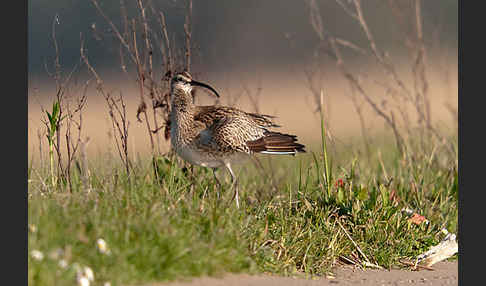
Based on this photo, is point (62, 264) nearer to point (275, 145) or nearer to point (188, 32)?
point (275, 145)

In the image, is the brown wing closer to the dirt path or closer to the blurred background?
the dirt path

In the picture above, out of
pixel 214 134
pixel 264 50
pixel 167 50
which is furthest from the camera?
pixel 264 50

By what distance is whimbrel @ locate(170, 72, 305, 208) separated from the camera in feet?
28.8

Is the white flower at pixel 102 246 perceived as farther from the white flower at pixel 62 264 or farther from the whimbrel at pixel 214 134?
the whimbrel at pixel 214 134

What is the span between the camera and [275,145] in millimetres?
9133

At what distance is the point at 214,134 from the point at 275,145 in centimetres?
79

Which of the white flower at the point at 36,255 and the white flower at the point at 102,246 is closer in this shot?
the white flower at the point at 36,255

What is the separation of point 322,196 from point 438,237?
4.56 ft

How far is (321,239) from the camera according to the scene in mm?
8070

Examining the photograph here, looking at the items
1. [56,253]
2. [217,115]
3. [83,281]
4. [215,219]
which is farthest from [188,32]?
[83,281]

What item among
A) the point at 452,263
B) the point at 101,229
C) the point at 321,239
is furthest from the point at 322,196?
the point at 101,229

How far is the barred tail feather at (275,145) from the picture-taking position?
9.05 m

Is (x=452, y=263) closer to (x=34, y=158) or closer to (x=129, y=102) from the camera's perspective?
(x=34, y=158)

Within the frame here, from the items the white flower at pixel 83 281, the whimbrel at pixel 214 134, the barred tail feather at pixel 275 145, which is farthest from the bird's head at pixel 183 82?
the white flower at pixel 83 281
